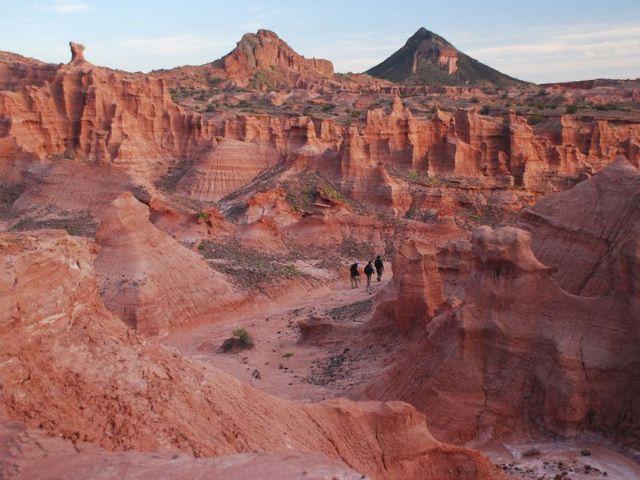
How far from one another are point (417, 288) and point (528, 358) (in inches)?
186

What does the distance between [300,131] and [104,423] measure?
37.8 meters

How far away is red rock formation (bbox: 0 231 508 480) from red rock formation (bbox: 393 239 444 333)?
21.2 feet

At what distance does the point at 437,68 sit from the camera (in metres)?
118

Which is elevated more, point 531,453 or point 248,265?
point 531,453

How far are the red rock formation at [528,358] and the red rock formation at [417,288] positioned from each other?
3542 millimetres

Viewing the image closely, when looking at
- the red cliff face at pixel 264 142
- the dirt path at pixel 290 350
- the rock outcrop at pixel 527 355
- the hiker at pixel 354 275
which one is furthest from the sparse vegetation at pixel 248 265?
the rock outcrop at pixel 527 355

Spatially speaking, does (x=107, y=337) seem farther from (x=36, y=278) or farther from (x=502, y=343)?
(x=502, y=343)

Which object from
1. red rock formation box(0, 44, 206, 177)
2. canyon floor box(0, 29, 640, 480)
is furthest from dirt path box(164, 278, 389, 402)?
red rock formation box(0, 44, 206, 177)

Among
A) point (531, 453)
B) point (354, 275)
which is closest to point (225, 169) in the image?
point (354, 275)

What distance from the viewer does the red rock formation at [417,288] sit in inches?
598

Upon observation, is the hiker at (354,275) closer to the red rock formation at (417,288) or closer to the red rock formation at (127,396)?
the red rock formation at (417,288)

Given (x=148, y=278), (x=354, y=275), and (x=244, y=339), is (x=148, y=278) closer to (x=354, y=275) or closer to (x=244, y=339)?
(x=244, y=339)

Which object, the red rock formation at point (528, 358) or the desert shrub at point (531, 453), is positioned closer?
the desert shrub at point (531, 453)

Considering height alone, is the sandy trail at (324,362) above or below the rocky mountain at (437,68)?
below
